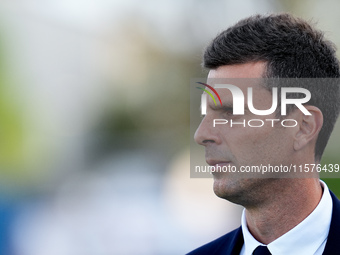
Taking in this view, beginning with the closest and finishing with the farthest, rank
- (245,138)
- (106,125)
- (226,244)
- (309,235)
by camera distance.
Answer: (309,235) → (245,138) → (226,244) → (106,125)

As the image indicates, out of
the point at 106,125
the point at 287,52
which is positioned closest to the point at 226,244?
the point at 287,52

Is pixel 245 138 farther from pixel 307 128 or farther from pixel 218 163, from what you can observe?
pixel 307 128

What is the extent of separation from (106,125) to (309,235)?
21.2 ft

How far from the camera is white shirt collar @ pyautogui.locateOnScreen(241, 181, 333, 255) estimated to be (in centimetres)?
198

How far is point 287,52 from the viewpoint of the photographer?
2123 mm

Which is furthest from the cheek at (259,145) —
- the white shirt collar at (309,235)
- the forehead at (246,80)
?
the white shirt collar at (309,235)

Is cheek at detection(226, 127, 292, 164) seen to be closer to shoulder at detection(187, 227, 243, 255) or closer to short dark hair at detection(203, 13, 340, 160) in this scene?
short dark hair at detection(203, 13, 340, 160)

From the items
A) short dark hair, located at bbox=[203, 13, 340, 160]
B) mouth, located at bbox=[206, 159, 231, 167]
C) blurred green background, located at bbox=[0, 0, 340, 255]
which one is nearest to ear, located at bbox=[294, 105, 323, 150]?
short dark hair, located at bbox=[203, 13, 340, 160]

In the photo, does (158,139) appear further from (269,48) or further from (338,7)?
(269,48)

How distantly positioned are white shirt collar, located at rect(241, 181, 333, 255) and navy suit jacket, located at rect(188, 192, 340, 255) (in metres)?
0.03

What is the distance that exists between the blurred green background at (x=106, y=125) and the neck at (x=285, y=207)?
420cm

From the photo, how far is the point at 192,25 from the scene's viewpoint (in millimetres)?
8812

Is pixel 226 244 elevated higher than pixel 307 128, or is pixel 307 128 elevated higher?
pixel 307 128

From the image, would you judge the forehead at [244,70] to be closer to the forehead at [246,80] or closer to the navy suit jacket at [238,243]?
the forehead at [246,80]
